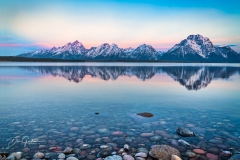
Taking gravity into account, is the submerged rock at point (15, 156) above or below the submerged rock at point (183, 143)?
above

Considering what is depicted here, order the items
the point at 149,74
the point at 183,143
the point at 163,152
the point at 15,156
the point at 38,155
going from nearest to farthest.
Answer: the point at 15,156
the point at 38,155
the point at 163,152
the point at 183,143
the point at 149,74

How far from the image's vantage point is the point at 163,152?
8.77 metres

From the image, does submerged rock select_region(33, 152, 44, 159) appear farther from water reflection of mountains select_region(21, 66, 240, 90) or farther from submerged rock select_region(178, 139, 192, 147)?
water reflection of mountains select_region(21, 66, 240, 90)

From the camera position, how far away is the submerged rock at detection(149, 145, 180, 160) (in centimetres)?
857

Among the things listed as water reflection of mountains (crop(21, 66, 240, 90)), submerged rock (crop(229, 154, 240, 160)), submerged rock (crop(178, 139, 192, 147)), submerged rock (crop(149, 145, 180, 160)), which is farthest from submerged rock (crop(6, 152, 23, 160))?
water reflection of mountains (crop(21, 66, 240, 90))

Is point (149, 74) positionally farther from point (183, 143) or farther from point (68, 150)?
point (68, 150)

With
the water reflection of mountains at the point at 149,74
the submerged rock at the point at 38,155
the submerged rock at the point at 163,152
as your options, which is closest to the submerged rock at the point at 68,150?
the submerged rock at the point at 38,155

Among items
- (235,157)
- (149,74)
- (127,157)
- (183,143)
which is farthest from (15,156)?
(149,74)

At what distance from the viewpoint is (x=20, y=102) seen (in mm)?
19062

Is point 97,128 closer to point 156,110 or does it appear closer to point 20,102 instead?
point 156,110

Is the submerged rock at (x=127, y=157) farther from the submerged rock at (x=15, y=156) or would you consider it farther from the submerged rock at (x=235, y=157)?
the submerged rock at (x=15, y=156)

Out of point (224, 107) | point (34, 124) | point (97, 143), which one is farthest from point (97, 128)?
point (224, 107)

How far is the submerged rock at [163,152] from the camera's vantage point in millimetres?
8570

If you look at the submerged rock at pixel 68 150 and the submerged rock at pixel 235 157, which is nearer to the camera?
the submerged rock at pixel 235 157
